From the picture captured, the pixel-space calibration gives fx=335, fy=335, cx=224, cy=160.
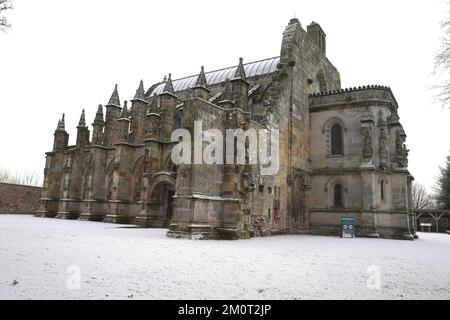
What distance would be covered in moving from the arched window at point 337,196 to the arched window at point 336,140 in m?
2.25

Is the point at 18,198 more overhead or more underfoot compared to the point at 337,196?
more underfoot

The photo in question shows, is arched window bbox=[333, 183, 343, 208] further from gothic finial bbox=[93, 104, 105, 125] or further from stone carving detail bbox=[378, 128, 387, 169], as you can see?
gothic finial bbox=[93, 104, 105, 125]

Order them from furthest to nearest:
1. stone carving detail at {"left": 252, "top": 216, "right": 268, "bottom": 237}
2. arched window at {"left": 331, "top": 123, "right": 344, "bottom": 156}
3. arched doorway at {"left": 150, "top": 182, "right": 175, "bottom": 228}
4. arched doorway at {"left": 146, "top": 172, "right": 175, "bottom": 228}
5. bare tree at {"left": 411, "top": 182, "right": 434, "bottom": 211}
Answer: bare tree at {"left": 411, "top": 182, "right": 434, "bottom": 211} → arched window at {"left": 331, "top": 123, "right": 344, "bottom": 156} → arched doorway at {"left": 150, "top": 182, "right": 175, "bottom": 228} → arched doorway at {"left": 146, "top": 172, "right": 175, "bottom": 228} → stone carving detail at {"left": 252, "top": 216, "right": 268, "bottom": 237}

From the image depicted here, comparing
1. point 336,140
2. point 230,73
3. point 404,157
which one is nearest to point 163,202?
point 336,140

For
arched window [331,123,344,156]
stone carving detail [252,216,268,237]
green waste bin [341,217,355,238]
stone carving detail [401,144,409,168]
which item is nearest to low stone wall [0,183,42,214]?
stone carving detail [252,216,268,237]

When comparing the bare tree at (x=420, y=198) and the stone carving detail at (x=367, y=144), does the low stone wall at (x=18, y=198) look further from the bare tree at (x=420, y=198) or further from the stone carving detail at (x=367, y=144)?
the bare tree at (x=420, y=198)

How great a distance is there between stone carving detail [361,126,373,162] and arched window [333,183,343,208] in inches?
102

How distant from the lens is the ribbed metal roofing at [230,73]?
2838 cm

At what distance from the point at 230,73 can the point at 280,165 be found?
14.8 metres

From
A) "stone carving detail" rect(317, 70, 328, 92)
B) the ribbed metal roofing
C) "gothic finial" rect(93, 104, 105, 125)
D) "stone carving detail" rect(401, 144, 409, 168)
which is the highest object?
the ribbed metal roofing

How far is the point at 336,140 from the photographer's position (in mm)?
22859

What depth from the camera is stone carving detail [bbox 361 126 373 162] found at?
20.6 metres

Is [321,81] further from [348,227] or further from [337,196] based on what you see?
[348,227]

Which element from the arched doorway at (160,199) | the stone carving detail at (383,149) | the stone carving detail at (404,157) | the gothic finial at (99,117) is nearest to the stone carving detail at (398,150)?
the stone carving detail at (404,157)
